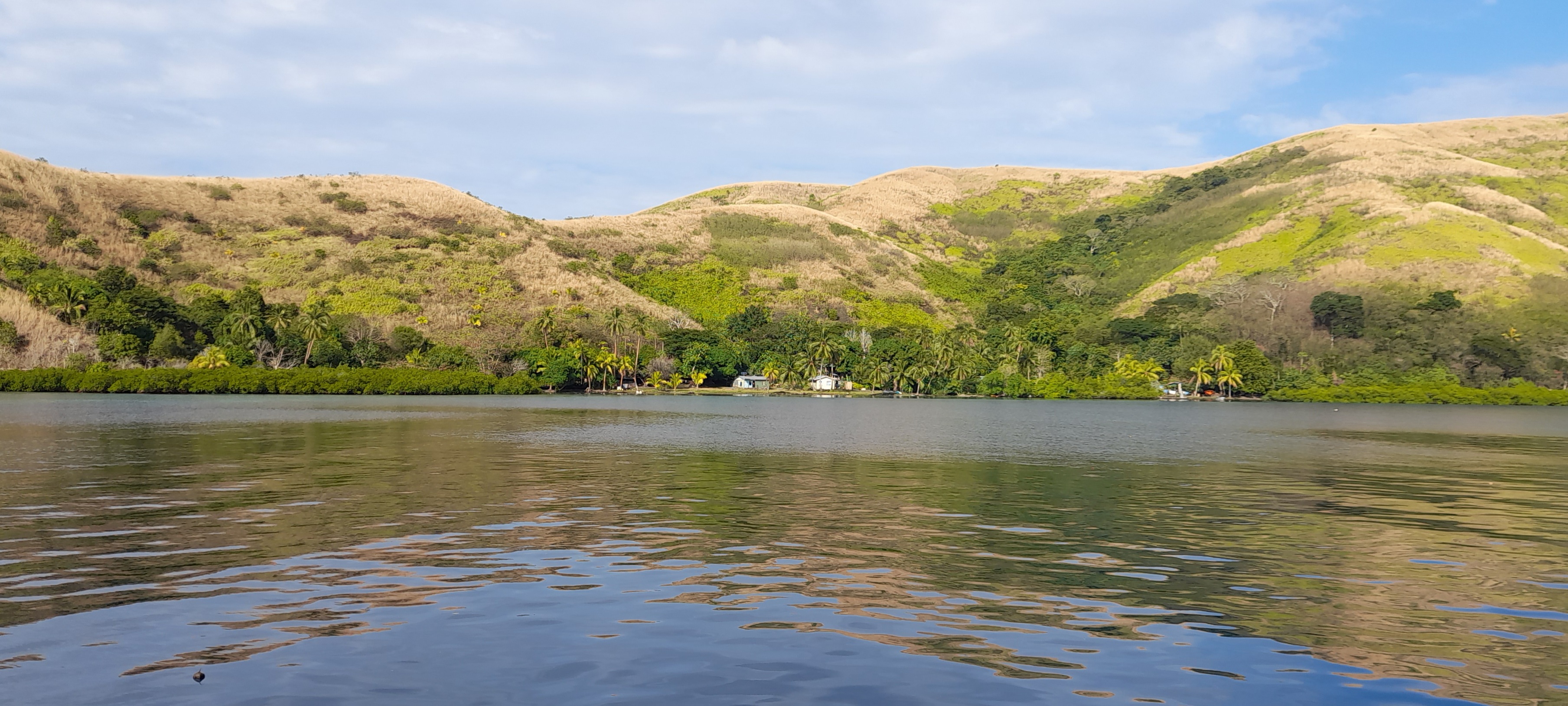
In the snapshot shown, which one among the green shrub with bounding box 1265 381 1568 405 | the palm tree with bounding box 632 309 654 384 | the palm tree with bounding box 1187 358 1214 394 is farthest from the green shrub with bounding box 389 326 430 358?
the green shrub with bounding box 1265 381 1568 405

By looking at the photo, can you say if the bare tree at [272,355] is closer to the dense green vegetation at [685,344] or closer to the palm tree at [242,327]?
the dense green vegetation at [685,344]

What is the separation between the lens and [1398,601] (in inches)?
622

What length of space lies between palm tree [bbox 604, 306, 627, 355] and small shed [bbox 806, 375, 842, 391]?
36115 millimetres

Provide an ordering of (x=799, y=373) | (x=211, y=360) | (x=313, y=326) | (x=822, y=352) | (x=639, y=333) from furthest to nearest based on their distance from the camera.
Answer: (x=822, y=352) < (x=799, y=373) < (x=639, y=333) < (x=313, y=326) < (x=211, y=360)

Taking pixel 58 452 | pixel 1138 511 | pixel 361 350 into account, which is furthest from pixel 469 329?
pixel 1138 511

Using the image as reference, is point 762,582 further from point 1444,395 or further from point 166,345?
point 1444,395

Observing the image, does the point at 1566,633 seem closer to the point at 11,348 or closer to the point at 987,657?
the point at 987,657

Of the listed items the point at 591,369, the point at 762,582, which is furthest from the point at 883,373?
the point at 762,582

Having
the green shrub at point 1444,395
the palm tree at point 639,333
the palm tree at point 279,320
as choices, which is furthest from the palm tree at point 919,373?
the palm tree at point 279,320

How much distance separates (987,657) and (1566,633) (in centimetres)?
848

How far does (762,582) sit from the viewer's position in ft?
54.1

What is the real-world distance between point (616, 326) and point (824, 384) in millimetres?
41578

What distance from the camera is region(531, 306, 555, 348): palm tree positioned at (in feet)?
573

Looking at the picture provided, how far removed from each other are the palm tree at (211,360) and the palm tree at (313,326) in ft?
35.6
